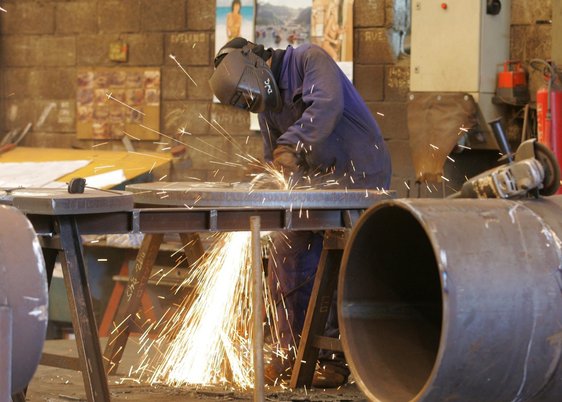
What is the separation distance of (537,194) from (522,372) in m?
0.43

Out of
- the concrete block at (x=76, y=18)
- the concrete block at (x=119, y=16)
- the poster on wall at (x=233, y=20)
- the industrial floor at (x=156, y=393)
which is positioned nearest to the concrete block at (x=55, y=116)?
the concrete block at (x=76, y=18)

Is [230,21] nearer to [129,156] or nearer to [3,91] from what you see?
[129,156]

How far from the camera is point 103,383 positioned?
11.3ft

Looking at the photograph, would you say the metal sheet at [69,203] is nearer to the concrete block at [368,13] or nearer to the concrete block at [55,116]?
the concrete block at [368,13]

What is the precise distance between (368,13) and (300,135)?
2294mm

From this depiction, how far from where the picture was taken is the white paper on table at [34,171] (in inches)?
259

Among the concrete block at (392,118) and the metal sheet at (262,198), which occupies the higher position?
the concrete block at (392,118)

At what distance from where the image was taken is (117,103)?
7.45 meters

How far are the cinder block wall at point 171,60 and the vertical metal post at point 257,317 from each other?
8.89 feet

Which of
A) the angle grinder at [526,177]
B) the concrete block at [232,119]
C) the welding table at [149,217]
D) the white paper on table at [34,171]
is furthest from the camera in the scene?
the concrete block at [232,119]

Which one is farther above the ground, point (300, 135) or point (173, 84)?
point (173, 84)

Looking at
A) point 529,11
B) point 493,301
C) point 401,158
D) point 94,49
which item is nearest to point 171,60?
point 94,49

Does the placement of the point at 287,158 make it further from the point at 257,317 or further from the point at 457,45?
the point at 457,45

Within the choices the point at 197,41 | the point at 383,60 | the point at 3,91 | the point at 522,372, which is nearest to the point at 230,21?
the point at 197,41
